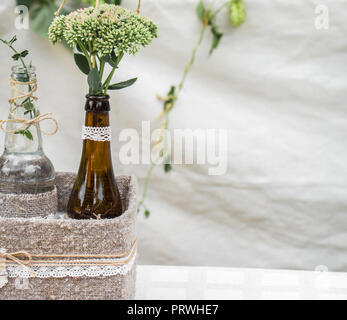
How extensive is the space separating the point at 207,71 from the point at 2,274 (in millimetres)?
624

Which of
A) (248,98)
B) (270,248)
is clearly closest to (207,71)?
(248,98)

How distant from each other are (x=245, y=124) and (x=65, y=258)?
59 centimetres

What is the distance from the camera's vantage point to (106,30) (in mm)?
499

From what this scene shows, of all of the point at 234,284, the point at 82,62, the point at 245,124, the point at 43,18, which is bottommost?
the point at 234,284

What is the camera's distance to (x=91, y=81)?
1.74ft

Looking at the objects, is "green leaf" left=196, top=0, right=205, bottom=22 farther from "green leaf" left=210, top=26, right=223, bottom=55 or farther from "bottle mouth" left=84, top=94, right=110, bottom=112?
"bottle mouth" left=84, top=94, right=110, bottom=112

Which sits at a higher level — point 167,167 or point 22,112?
point 22,112

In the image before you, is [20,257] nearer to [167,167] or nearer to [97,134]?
[97,134]

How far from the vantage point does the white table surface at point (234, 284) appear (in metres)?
0.67

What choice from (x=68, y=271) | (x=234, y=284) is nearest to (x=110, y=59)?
(x=68, y=271)

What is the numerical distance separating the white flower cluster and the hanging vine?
463 mm

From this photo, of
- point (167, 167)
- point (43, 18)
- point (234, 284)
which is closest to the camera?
point (234, 284)

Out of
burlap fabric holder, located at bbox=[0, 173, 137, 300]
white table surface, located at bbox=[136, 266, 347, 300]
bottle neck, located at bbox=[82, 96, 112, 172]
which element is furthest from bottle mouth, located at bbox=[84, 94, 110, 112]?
white table surface, located at bbox=[136, 266, 347, 300]

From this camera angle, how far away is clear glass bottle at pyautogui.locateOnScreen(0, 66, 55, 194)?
22.3 inches
